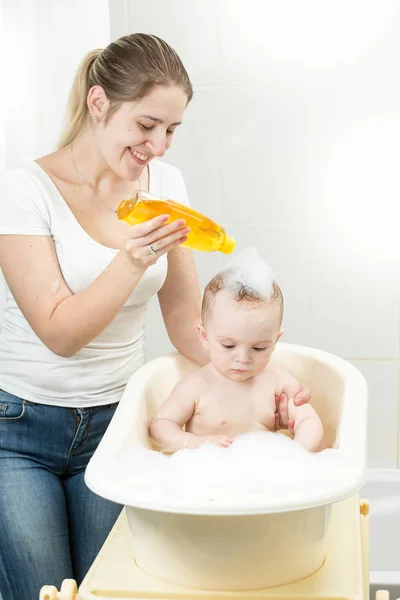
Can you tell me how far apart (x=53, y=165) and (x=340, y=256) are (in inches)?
39.0

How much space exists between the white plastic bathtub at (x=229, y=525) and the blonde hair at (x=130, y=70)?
1.93 ft

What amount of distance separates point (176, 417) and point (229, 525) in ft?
1.15

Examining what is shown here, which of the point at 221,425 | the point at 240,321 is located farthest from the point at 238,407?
the point at 240,321

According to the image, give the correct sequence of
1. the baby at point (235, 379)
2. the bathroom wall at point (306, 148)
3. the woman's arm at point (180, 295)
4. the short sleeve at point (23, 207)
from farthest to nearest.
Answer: the bathroom wall at point (306, 148) < the woman's arm at point (180, 295) < the short sleeve at point (23, 207) < the baby at point (235, 379)

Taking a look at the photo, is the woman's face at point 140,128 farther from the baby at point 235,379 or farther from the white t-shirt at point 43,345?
the baby at point 235,379

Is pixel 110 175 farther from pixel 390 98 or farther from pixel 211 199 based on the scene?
pixel 390 98

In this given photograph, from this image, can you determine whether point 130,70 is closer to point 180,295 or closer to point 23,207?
point 23,207

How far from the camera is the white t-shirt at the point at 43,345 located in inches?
53.5

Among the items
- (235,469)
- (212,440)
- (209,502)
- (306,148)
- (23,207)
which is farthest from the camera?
(306,148)

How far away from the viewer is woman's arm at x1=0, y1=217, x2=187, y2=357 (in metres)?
1.19

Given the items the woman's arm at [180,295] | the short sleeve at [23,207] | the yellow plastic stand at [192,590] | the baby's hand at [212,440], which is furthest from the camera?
the woman's arm at [180,295]

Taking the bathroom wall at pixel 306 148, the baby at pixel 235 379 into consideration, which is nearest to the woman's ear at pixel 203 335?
the baby at pixel 235 379

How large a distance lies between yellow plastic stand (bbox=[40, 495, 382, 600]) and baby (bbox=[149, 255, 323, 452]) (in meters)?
0.18

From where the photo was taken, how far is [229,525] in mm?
926
